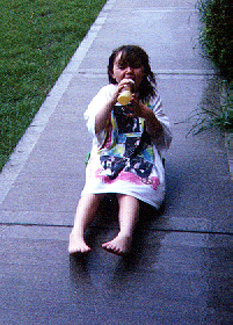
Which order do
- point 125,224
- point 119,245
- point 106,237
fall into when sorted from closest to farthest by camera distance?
point 119,245 → point 125,224 → point 106,237

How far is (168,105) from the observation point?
409cm

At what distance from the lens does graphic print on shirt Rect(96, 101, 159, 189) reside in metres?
2.71

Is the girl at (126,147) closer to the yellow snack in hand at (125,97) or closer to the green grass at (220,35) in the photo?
the yellow snack in hand at (125,97)

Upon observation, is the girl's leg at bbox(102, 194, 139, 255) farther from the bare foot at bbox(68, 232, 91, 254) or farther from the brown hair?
the brown hair

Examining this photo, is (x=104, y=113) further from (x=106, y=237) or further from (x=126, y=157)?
(x=106, y=237)

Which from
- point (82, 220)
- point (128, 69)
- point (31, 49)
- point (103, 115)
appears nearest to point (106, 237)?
point (82, 220)

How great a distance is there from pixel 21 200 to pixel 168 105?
68.5 inches

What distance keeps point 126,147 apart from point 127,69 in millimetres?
484

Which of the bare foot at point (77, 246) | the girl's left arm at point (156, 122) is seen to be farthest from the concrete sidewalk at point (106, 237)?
the girl's left arm at point (156, 122)

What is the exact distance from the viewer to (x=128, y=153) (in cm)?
280

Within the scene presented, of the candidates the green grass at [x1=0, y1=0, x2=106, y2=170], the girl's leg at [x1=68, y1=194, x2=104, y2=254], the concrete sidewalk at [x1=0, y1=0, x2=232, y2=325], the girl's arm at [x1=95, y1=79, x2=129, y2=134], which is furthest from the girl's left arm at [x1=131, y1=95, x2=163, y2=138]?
the green grass at [x1=0, y1=0, x2=106, y2=170]

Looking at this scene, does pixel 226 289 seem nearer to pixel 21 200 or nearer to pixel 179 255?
pixel 179 255

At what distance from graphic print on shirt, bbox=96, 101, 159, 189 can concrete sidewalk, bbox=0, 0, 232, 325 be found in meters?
0.26

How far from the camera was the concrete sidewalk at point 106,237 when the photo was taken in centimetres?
217
